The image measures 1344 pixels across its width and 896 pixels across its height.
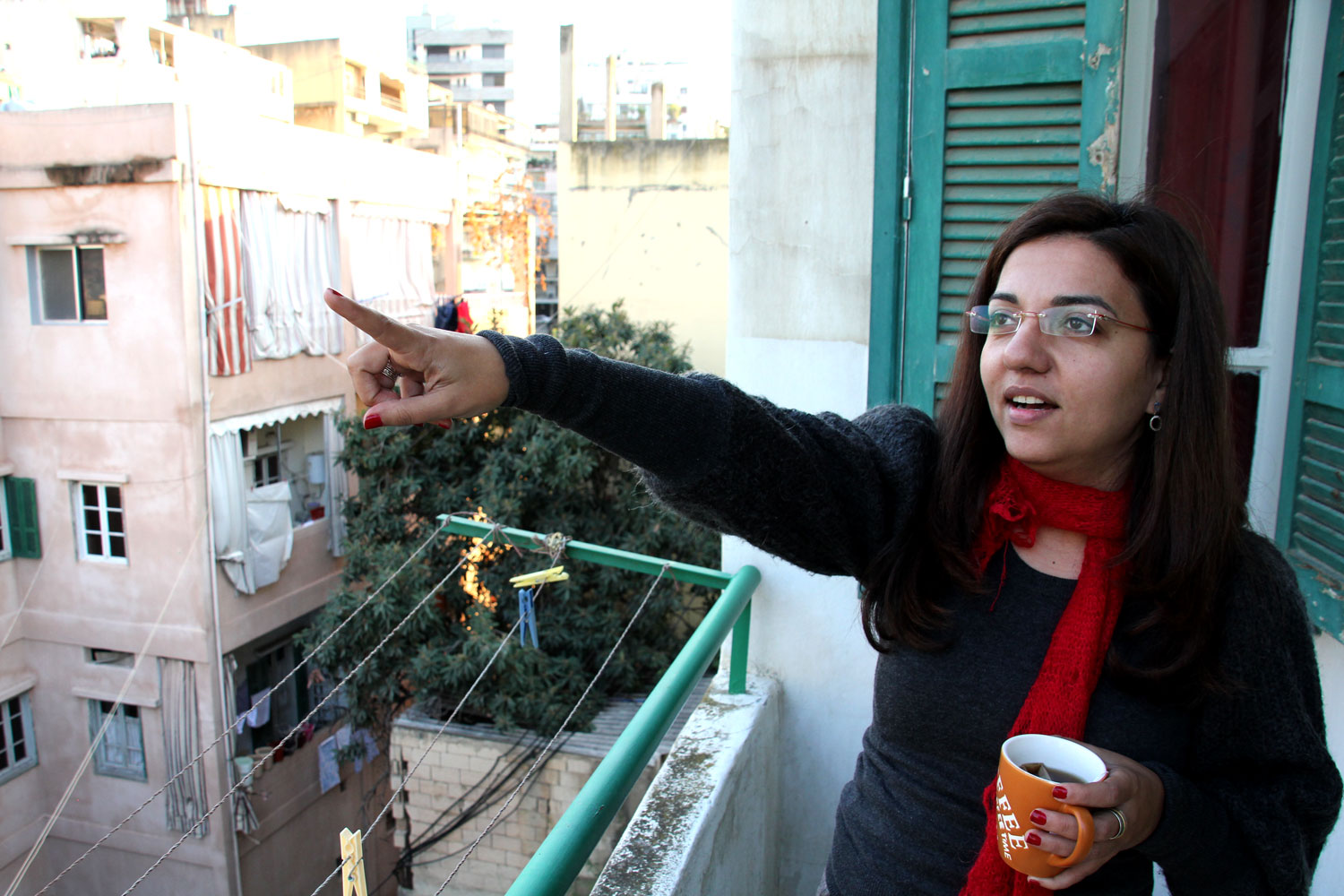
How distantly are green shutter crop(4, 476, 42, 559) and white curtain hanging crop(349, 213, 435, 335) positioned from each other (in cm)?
344

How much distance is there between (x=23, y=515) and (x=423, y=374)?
364 inches

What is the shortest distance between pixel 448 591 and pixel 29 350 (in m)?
4.42

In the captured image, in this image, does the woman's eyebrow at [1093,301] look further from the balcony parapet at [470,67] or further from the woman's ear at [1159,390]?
the balcony parapet at [470,67]

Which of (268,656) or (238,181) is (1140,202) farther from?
(268,656)

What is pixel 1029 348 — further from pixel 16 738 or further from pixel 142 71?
pixel 142 71

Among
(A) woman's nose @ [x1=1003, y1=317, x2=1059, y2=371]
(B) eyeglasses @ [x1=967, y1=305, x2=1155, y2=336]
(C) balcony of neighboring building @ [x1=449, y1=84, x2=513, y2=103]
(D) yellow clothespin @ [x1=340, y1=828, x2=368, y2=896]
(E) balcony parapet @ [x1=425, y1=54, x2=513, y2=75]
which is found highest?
(E) balcony parapet @ [x1=425, y1=54, x2=513, y2=75]

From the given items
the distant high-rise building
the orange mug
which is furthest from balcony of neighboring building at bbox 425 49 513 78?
the orange mug

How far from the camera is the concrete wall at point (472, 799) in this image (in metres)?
6.06

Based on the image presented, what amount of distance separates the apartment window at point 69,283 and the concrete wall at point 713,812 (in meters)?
7.94

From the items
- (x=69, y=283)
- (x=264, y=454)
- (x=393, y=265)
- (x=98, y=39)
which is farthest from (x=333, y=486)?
(x=98, y=39)

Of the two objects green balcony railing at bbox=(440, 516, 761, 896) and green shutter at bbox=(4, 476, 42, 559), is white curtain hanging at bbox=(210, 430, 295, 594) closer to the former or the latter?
green shutter at bbox=(4, 476, 42, 559)

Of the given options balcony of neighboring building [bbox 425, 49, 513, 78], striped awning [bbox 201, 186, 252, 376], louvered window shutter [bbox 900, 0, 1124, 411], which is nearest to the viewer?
louvered window shutter [bbox 900, 0, 1124, 411]

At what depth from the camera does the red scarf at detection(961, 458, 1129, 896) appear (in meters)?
1.01

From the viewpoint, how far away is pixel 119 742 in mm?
8594
